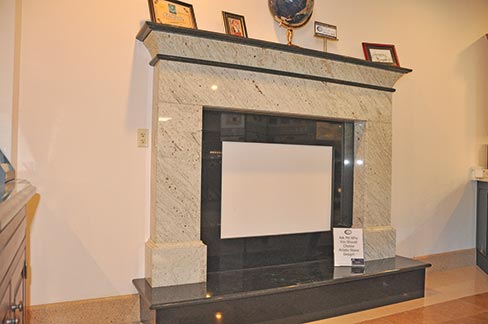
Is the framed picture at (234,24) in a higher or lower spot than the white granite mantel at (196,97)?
Result: higher

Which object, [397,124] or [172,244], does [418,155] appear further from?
[172,244]

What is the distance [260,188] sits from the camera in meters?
2.92

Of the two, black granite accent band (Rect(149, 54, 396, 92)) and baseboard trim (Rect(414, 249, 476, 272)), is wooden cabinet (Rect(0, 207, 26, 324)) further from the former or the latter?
baseboard trim (Rect(414, 249, 476, 272))

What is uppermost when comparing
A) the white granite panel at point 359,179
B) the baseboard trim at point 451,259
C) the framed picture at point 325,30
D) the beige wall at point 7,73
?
the framed picture at point 325,30

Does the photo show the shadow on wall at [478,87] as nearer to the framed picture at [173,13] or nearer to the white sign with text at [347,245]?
the white sign with text at [347,245]

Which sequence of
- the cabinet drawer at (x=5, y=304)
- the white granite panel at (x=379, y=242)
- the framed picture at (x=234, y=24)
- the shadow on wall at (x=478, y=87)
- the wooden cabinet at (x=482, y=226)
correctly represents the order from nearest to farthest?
the cabinet drawer at (x=5, y=304), the framed picture at (x=234, y=24), the white granite panel at (x=379, y=242), the wooden cabinet at (x=482, y=226), the shadow on wall at (x=478, y=87)

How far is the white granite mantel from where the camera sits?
2393 millimetres

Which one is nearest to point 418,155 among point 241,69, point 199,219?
point 241,69

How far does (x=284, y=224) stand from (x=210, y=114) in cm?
106

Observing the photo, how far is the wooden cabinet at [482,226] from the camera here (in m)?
3.96

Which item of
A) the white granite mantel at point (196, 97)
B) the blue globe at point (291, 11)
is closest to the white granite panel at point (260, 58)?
the white granite mantel at point (196, 97)

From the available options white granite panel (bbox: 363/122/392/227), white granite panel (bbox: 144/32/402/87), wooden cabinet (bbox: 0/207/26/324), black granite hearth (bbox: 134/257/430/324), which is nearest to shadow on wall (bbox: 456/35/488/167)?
white granite panel (bbox: 144/32/402/87)

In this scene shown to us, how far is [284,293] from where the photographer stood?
2494 millimetres

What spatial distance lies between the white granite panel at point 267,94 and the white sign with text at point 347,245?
0.93 metres
